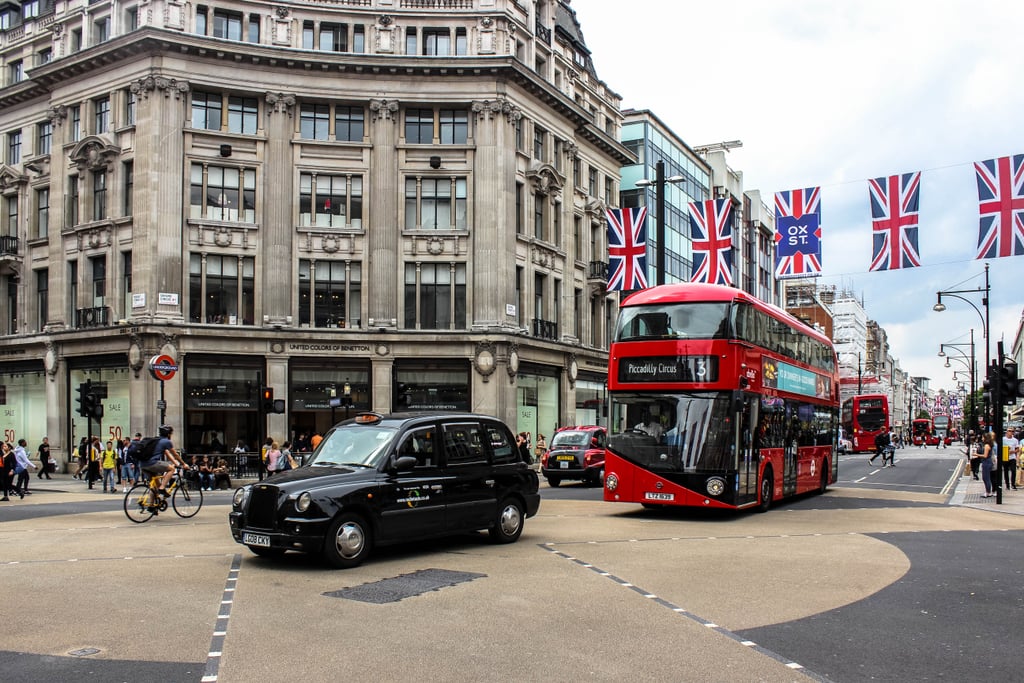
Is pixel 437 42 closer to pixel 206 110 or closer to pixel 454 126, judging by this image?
pixel 454 126

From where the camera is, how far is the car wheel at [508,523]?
43.9 feet

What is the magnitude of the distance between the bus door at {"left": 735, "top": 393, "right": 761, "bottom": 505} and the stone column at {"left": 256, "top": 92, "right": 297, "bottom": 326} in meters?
24.8

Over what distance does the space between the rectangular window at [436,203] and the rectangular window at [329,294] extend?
3456 mm

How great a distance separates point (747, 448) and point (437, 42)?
28704 mm

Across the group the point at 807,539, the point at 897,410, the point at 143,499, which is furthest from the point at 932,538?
the point at 897,410

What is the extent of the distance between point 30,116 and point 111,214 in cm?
875

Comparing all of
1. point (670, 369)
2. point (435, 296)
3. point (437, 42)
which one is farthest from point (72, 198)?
point (670, 369)

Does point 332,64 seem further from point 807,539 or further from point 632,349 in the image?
point 807,539

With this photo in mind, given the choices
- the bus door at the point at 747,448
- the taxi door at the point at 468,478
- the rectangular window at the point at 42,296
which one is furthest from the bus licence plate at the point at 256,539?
the rectangular window at the point at 42,296

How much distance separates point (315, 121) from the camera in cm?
3975

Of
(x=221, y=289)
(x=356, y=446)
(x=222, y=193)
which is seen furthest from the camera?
(x=222, y=193)

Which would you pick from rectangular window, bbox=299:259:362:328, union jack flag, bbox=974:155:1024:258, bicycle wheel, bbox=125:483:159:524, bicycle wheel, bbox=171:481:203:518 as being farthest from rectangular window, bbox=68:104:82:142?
union jack flag, bbox=974:155:1024:258

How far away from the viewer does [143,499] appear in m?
16.8

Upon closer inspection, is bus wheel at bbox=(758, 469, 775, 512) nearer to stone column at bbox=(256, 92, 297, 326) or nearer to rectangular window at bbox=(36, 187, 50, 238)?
stone column at bbox=(256, 92, 297, 326)
